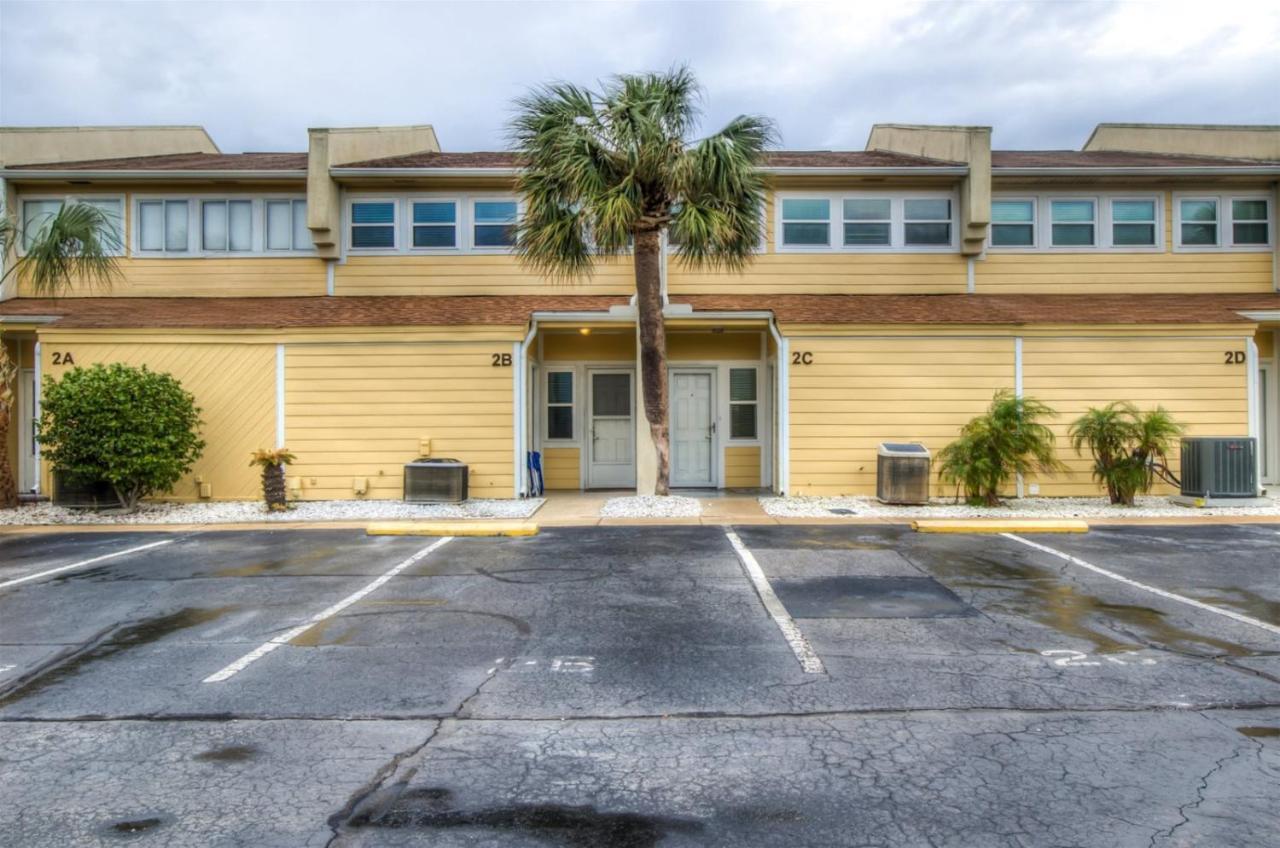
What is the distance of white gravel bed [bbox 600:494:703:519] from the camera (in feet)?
38.8

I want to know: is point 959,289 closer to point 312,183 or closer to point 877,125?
point 877,125

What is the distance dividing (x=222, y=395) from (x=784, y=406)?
364 inches

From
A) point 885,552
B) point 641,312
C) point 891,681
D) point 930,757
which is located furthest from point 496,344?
point 930,757

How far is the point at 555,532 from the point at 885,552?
410 cm

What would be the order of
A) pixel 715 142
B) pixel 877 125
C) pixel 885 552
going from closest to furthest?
pixel 885 552
pixel 715 142
pixel 877 125

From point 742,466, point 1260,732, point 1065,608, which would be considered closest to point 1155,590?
point 1065,608

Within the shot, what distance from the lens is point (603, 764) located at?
149 inches

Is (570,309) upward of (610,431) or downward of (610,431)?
upward

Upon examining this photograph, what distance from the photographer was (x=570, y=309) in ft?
47.5

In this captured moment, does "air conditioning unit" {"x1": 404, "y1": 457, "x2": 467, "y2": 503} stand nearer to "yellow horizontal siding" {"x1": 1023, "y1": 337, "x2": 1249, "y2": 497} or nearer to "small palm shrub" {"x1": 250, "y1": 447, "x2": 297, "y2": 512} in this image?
"small palm shrub" {"x1": 250, "y1": 447, "x2": 297, "y2": 512}

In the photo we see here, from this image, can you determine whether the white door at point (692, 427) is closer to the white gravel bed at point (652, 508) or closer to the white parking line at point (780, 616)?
the white gravel bed at point (652, 508)

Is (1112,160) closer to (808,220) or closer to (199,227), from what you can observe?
(808,220)

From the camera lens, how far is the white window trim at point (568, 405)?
16016mm

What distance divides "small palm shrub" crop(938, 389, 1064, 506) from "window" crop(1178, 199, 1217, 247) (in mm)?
6406
